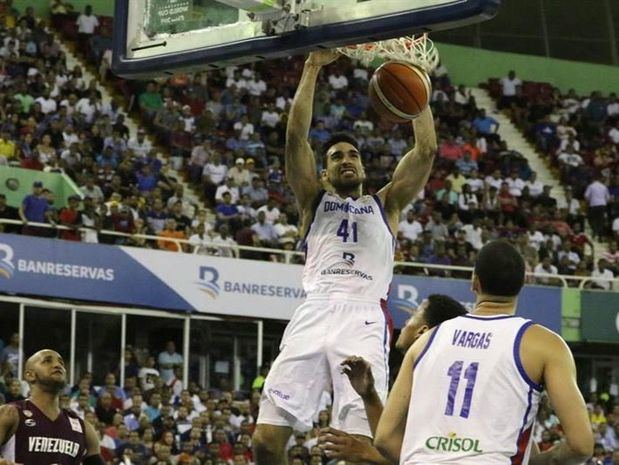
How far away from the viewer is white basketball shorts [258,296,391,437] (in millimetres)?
8539

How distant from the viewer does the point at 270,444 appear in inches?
337

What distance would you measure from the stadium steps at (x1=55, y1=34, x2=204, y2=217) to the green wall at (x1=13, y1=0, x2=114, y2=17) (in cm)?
104

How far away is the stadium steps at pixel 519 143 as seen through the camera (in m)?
30.7

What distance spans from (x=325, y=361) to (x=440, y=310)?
1705 mm

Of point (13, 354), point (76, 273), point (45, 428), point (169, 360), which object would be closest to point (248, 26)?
point (45, 428)

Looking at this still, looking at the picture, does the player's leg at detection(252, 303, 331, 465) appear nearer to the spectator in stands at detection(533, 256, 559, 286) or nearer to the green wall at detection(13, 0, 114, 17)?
the spectator in stands at detection(533, 256, 559, 286)

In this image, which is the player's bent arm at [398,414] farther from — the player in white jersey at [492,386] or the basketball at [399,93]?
the basketball at [399,93]

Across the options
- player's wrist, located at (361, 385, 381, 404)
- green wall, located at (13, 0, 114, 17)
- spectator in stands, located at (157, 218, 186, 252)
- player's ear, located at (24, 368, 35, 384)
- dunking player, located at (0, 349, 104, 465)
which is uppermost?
green wall, located at (13, 0, 114, 17)

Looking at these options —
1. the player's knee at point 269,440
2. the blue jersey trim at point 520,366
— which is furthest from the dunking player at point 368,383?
the player's knee at point 269,440

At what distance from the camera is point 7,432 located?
9.85 meters

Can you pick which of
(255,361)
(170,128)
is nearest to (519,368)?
(255,361)

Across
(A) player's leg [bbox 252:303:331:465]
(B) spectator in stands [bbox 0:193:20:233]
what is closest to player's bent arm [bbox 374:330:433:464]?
(A) player's leg [bbox 252:303:331:465]

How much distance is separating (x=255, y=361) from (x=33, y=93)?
5534 mm

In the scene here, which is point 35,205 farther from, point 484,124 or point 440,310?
point 440,310
